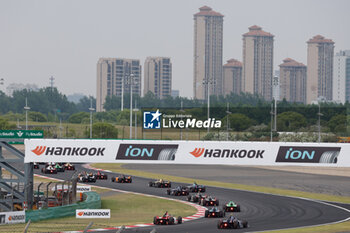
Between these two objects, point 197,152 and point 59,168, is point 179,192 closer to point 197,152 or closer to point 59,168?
point 197,152

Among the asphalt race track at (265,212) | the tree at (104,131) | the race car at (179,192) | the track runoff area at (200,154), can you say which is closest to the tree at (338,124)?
the tree at (104,131)

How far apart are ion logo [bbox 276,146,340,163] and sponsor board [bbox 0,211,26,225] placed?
14.1m

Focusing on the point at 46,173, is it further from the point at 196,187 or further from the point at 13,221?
the point at 13,221

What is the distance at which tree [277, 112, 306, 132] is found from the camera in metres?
126

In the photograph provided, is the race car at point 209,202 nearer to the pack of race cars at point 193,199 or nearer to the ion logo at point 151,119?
the pack of race cars at point 193,199

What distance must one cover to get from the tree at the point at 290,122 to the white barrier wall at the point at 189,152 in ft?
288

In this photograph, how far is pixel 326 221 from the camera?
132 feet

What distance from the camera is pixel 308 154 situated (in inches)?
1464

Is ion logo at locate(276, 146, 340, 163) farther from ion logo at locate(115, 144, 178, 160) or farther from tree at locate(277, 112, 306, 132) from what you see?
tree at locate(277, 112, 306, 132)

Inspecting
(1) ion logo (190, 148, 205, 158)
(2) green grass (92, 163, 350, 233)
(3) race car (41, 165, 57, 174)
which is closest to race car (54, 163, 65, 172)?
(3) race car (41, 165, 57, 174)

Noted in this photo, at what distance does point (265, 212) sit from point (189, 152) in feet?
29.4

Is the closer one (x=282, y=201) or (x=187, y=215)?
(x=187, y=215)

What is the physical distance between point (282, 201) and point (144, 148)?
16.8 metres

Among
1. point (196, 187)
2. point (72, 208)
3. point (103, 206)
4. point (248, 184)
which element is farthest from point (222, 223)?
point (248, 184)
